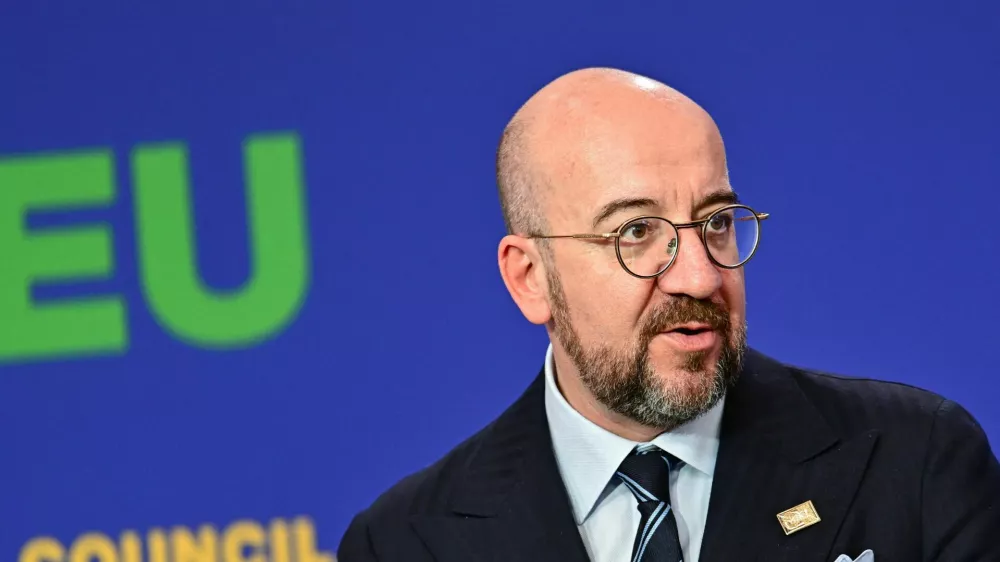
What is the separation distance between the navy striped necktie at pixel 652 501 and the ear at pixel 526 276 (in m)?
0.29

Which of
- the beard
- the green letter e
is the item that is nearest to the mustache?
the beard

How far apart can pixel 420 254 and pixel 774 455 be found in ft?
4.30

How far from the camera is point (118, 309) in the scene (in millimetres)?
3434

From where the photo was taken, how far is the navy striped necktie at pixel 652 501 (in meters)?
2.21

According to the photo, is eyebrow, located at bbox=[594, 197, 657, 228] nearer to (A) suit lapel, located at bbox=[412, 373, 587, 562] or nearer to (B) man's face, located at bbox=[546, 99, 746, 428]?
(B) man's face, located at bbox=[546, 99, 746, 428]

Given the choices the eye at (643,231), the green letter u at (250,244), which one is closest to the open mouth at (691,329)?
the eye at (643,231)

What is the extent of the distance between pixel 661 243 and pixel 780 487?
47cm

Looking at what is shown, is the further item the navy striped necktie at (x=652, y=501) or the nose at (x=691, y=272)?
the navy striped necktie at (x=652, y=501)

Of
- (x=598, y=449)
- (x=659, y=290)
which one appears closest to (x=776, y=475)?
(x=598, y=449)

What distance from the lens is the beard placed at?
2131 mm

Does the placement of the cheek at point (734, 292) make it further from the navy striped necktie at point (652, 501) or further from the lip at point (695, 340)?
the navy striped necktie at point (652, 501)

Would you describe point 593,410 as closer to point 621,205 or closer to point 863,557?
point 621,205

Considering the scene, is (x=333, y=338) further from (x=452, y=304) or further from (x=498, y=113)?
(x=498, y=113)

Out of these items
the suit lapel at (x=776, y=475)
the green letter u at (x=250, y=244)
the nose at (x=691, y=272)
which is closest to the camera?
the nose at (x=691, y=272)
